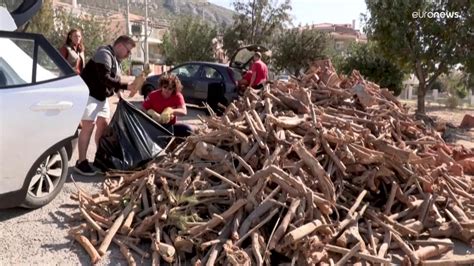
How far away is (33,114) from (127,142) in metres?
1.57

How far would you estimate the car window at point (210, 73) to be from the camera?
1323 cm

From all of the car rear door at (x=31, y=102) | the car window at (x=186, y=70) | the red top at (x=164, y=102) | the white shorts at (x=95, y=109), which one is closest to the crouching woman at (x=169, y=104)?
the red top at (x=164, y=102)

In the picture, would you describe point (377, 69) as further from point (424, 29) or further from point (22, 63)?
point (22, 63)

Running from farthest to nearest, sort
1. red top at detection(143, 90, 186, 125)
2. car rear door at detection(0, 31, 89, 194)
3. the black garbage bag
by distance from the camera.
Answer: red top at detection(143, 90, 186, 125) < the black garbage bag < car rear door at detection(0, 31, 89, 194)

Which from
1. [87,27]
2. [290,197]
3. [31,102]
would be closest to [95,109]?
[31,102]

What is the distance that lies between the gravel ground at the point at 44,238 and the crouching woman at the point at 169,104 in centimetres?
159

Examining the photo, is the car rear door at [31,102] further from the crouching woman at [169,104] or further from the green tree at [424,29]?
the green tree at [424,29]

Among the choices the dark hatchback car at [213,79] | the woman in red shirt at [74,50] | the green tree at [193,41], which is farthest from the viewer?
the green tree at [193,41]

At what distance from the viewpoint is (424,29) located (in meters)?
13.9

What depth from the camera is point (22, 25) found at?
4855 millimetres

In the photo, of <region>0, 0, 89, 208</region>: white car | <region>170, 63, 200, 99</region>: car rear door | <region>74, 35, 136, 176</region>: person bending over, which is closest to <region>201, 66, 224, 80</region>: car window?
<region>170, 63, 200, 99</region>: car rear door

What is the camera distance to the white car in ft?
12.7

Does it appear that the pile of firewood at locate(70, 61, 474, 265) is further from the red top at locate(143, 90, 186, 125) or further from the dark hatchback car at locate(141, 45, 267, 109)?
the dark hatchback car at locate(141, 45, 267, 109)

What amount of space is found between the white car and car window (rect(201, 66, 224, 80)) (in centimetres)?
852
